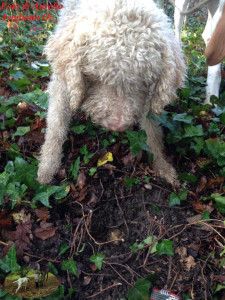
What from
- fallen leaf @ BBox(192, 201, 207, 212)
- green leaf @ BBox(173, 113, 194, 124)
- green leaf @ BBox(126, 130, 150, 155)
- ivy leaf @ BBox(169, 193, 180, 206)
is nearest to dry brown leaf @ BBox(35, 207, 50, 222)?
green leaf @ BBox(126, 130, 150, 155)

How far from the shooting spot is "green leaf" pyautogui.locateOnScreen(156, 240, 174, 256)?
1947mm

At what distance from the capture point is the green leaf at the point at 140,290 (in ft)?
5.72

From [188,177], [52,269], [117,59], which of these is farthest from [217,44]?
[52,269]

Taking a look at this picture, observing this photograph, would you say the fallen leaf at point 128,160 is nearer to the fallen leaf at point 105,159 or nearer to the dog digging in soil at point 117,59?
the fallen leaf at point 105,159

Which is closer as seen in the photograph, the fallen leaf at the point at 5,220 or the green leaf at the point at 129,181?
the fallen leaf at the point at 5,220

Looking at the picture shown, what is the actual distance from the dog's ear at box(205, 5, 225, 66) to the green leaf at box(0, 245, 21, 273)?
6.03 feet

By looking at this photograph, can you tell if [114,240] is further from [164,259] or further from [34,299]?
[34,299]

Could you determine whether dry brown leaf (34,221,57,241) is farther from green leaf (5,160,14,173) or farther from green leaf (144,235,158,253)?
green leaf (144,235,158,253)

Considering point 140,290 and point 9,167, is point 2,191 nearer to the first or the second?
point 9,167

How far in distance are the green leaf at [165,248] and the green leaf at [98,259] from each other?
0.40m

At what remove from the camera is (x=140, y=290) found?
69.2 inches

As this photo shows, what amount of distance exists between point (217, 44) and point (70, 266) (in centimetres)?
174

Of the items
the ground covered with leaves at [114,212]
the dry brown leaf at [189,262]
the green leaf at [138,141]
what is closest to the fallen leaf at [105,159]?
the ground covered with leaves at [114,212]

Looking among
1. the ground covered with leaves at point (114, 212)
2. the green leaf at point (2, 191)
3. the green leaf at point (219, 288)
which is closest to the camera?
the green leaf at point (219, 288)
